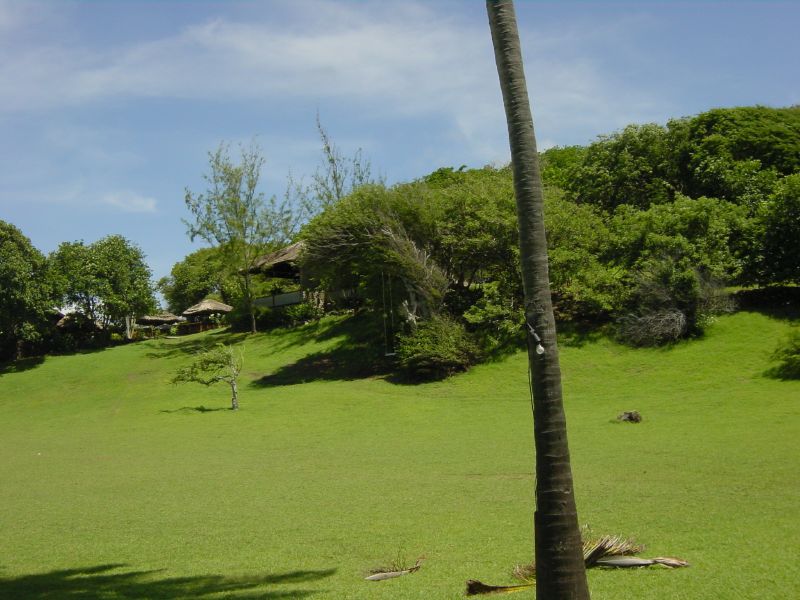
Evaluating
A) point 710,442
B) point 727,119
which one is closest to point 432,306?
point 710,442

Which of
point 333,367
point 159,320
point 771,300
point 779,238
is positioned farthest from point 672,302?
point 159,320

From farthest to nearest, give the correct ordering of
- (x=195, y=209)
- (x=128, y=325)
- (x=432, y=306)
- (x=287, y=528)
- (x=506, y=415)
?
(x=128, y=325) → (x=195, y=209) → (x=432, y=306) → (x=506, y=415) → (x=287, y=528)

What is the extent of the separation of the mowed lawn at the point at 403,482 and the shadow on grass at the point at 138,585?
43mm

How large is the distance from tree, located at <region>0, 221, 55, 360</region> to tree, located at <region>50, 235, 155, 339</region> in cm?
269

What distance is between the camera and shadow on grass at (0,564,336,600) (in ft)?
25.5

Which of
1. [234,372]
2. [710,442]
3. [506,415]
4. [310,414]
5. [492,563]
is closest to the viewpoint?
[492,563]

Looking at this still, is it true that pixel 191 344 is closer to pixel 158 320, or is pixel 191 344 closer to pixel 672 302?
pixel 158 320

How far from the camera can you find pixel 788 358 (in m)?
26.9

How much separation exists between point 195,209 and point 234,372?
25.5 meters

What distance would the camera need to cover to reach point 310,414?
2720 cm

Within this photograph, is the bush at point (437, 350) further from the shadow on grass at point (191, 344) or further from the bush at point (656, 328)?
the shadow on grass at point (191, 344)

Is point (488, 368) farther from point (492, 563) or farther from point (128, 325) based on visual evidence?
point (128, 325)

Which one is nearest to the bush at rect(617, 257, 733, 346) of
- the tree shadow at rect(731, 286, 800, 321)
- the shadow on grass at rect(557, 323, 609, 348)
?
the tree shadow at rect(731, 286, 800, 321)

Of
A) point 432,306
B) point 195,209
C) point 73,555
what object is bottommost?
point 73,555
